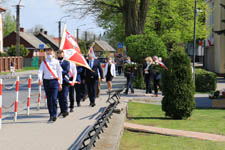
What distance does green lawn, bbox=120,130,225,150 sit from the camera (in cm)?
812

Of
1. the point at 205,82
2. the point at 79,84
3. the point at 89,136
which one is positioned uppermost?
the point at 79,84

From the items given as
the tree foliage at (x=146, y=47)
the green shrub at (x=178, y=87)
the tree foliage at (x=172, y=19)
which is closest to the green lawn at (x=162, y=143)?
the green shrub at (x=178, y=87)

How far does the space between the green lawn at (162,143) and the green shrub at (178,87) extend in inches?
115

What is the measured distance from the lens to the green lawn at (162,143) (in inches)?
320

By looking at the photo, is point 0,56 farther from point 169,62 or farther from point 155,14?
point 169,62

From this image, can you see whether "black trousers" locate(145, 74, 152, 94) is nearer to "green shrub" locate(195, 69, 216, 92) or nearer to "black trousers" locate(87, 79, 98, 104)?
"green shrub" locate(195, 69, 216, 92)

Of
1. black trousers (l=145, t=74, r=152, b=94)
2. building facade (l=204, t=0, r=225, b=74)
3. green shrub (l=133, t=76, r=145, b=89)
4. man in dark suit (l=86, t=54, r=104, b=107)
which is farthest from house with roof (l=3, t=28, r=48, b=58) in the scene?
man in dark suit (l=86, t=54, r=104, b=107)

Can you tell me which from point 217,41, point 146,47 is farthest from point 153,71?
point 217,41

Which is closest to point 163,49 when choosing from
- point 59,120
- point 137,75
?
point 137,75

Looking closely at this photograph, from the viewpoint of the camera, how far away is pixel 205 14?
44938 mm

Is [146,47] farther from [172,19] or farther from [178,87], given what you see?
[172,19]

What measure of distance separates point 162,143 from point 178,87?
3.84 metres

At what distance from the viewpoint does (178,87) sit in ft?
39.8

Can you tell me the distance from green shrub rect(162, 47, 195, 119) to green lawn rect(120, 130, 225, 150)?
9.57 feet
